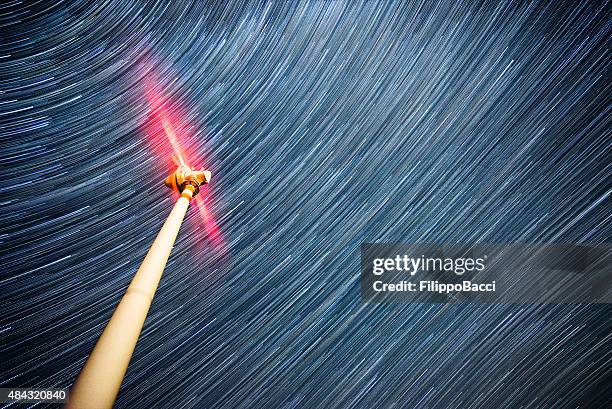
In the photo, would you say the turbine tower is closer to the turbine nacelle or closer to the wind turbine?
the wind turbine

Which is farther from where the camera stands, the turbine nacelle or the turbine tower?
the turbine nacelle

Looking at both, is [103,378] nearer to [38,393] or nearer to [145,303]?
[145,303]

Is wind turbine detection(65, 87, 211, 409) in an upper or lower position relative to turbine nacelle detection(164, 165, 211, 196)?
lower

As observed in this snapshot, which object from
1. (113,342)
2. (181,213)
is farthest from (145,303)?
(181,213)

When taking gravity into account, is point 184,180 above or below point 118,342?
above

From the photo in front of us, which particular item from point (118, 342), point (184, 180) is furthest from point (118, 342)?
point (184, 180)

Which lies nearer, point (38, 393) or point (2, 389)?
point (38, 393)

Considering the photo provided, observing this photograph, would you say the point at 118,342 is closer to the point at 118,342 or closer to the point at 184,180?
the point at 118,342

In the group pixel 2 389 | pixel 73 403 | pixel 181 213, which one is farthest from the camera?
pixel 2 389

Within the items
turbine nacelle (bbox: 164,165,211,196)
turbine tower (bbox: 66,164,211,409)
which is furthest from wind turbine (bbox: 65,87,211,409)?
turbine nacelle (bbox: 164,165,211,196)
